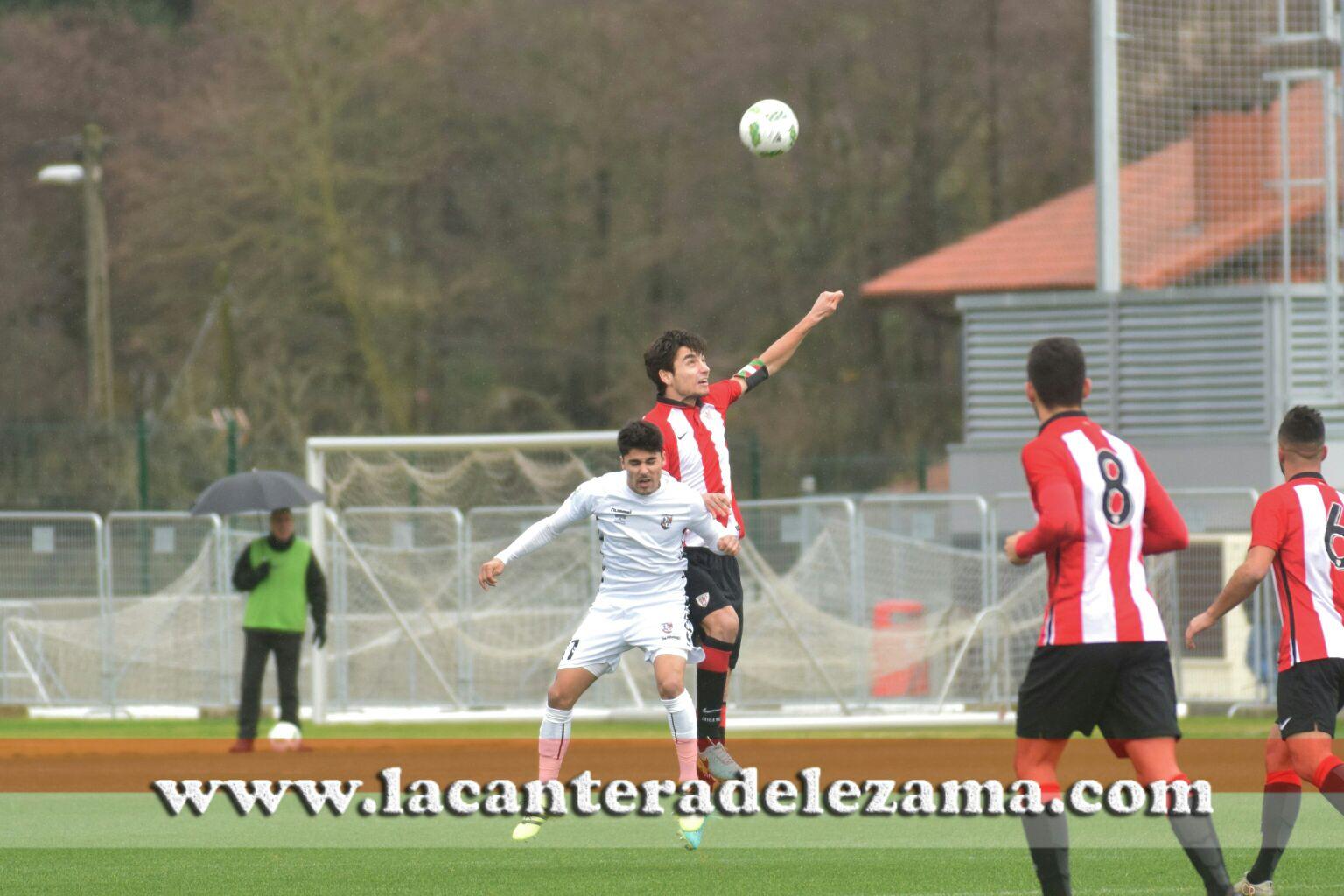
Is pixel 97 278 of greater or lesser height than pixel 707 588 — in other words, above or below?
above

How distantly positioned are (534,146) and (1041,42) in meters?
10.9

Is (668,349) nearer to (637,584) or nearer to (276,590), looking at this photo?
(637,584)

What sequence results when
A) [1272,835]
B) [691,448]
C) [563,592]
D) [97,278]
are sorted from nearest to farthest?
1. [1272,835]
2. [691,448]
3. [563,592]
4. [97,278]

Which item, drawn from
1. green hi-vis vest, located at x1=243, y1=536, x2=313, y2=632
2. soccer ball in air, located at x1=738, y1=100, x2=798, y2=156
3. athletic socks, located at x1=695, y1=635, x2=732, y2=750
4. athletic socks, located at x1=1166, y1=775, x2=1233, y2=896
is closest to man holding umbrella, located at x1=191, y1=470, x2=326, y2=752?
green hi-vis vest, located at x1=243, y1=536, x2=313, y2=632

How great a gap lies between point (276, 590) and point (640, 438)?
7400mm

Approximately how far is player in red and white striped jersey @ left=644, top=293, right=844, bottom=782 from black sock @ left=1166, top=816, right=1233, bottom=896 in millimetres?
3542

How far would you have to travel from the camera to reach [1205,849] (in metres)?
7.02

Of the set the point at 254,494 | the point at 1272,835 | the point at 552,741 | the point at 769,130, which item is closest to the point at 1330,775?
the point at 1272,835

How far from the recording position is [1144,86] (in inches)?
894

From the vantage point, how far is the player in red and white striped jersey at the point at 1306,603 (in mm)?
8484

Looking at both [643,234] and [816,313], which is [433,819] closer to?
[816,313]

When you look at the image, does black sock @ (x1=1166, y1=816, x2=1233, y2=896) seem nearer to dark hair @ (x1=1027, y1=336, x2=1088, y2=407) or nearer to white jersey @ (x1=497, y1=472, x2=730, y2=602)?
dark hair @ (x1=1027, y1=336, x2=1088, y2=407)

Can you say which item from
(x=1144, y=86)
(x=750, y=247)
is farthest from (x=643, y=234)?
(x=1144, y=86)

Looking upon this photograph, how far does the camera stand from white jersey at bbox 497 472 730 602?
9.81 meters
